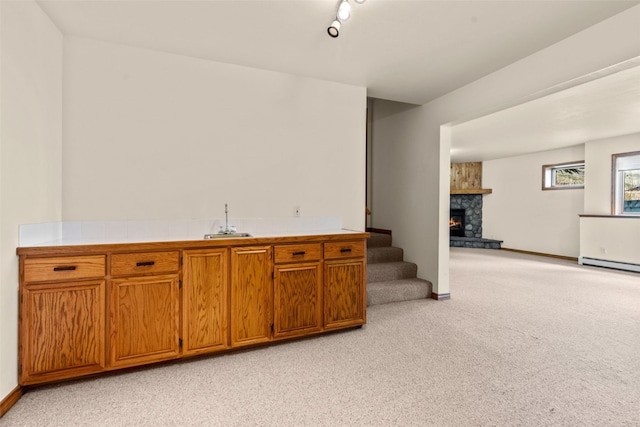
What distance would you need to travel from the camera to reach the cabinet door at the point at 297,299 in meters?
2.75

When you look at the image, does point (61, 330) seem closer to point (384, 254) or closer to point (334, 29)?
point (334, 29)

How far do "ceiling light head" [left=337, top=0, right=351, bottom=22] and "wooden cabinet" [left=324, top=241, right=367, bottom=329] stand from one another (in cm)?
174

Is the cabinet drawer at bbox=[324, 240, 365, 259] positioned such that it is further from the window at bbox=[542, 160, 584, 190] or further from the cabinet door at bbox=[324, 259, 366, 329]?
the window at bbox=[542, 160, 584, 190]

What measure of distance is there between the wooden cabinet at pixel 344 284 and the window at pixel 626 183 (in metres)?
6.19

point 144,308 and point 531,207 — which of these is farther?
point 531,207

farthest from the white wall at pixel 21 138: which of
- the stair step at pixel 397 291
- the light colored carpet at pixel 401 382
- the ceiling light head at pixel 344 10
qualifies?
the stair step at pixel 397 291

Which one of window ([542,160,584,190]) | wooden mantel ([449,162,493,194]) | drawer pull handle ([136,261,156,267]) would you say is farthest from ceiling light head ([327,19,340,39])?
wooden mantel ([449,162,493,194])

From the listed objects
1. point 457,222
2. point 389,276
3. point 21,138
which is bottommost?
point 389,276

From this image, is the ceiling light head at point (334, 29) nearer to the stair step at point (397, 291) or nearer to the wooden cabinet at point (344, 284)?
the wooden cabinet at point (344, 284)

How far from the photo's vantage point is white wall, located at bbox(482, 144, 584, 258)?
7.18m

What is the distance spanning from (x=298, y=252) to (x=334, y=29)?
1753 mm

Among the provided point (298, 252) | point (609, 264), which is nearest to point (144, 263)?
point (298, 252)

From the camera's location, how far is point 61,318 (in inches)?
83.6

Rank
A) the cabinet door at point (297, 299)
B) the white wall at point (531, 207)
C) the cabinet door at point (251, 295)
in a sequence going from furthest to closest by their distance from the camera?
the white wall at point (531, 207)
the cabinet door at point (297, 299)
the cabinet door at point (251, 295)
